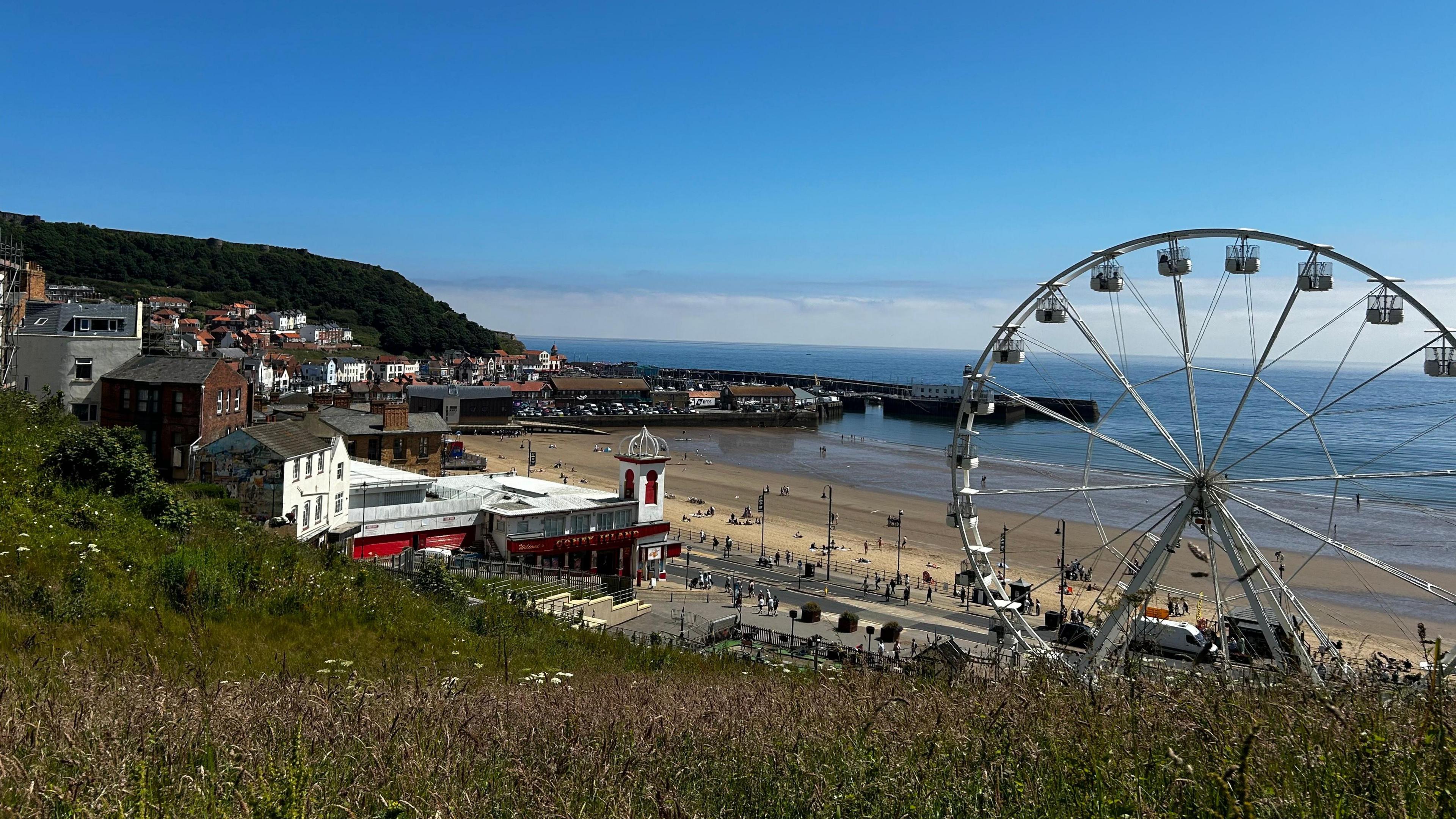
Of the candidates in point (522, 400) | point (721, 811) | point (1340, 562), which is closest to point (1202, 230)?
point (721, 811)

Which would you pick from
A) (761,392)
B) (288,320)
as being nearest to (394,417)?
(761,392)

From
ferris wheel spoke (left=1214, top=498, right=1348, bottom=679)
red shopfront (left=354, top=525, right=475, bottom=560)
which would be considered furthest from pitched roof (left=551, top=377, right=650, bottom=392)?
ferris wheel spoke (left=1214, top=498, right=1348, bottom=679)

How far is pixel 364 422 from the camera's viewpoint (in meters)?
41.9

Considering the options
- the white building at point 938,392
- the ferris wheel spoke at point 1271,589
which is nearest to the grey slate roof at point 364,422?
the ferris wheel spoke at point 1271,589

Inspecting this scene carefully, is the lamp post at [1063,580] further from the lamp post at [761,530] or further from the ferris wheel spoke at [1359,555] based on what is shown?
the lamp post at [761,530]

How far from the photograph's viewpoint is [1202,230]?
17906 millimetres

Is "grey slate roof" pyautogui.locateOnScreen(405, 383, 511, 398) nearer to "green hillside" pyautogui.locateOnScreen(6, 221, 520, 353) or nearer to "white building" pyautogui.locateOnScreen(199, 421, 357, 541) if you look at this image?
"white building" pyautogui.locateOnScreen(199, 421, 357, 541)

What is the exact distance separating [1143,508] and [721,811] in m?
56.3

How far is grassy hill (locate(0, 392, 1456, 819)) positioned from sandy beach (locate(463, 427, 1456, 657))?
52.0 feet

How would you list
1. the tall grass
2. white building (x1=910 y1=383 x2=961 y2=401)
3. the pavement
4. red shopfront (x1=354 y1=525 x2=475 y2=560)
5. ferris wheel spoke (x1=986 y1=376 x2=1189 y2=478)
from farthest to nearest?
1. white building (x1=910 y1=383 x2=961 y2=401)
2. red shopfront (x1=354 y1=525 x2=475 y2=560)
3. the pavement
4. ferris wheel spoke (x1=986 y1=376 x2=1189 y2=478)
5. the tall grass

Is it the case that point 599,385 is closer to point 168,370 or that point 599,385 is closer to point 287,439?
point 168,370

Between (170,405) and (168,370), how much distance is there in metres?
1.05

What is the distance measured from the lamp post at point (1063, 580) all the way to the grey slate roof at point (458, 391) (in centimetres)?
6020

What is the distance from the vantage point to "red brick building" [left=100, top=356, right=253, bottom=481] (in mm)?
23719
